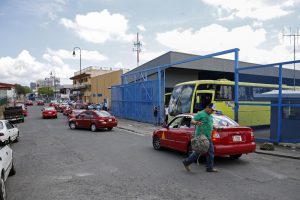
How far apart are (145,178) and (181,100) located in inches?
447

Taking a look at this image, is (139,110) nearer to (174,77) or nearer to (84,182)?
(174,77)

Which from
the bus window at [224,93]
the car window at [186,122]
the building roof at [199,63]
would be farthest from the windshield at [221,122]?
the building roof at [199,63]

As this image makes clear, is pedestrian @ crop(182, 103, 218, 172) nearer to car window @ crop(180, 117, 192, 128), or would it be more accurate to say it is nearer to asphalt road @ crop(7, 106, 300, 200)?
asphalt road @ crop(7, 106, 300, 200)

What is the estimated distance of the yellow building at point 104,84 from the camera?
52353 mm

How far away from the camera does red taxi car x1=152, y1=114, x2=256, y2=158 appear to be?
839 centimetres

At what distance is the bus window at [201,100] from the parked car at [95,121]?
→ 19.3 feet

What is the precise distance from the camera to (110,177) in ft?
24.1

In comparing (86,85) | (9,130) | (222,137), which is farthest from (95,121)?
(86,85)

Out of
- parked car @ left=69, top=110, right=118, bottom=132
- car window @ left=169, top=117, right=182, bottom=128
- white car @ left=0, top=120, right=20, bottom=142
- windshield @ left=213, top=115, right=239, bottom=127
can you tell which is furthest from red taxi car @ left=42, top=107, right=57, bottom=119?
windshield @ left=213, top=115, right=239, bottom=127

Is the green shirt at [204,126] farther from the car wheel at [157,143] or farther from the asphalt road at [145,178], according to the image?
the car wheel at [157,143]

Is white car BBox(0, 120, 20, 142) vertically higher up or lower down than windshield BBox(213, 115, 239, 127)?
lower down

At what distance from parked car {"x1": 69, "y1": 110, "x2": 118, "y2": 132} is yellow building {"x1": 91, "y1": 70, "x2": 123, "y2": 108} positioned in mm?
29449

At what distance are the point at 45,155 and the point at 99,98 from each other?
52914mm

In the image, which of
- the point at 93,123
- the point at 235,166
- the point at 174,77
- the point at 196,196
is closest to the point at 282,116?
the point at 235,166
